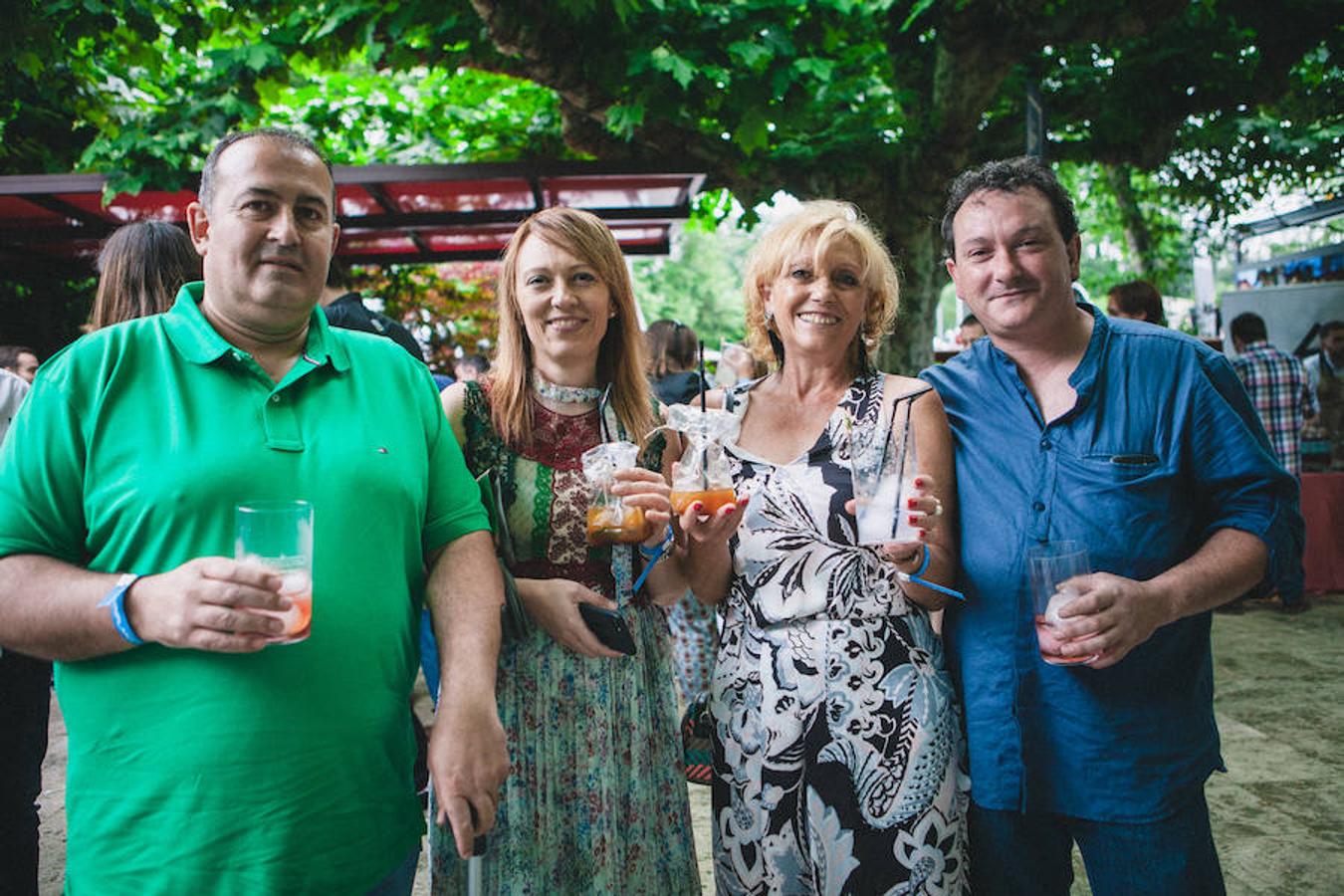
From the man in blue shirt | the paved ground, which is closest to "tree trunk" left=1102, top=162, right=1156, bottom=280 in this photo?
the paved ground

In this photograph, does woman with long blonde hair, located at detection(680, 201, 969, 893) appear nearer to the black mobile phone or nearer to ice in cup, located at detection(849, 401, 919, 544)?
ice in cup, located at detection(849, 401, 919, 544)

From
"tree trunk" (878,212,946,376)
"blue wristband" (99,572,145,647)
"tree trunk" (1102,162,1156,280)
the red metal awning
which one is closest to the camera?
"blue wristband" (99,572,145,647)

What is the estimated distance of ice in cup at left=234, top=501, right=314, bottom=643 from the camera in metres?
1.34

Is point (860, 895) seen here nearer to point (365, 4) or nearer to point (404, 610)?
point (404, 610)

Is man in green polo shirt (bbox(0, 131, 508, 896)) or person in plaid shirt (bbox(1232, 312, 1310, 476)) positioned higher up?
person in plaid shirt (bbox(1232, 312, 1310, 476))

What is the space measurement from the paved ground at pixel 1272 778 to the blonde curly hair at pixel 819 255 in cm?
230

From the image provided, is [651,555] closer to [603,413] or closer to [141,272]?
[603,413]

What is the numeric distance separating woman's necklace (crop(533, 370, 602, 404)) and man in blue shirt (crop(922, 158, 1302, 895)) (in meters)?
1.00

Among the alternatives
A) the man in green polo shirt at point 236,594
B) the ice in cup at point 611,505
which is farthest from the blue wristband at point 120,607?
the ice in cup at point 611,505

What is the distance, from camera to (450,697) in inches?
62.4

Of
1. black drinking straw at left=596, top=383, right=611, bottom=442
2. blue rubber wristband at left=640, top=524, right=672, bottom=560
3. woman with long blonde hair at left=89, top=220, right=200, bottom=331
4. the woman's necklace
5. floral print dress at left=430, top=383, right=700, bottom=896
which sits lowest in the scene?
floral print dress at left=430, top=383, right=700, bottom=896

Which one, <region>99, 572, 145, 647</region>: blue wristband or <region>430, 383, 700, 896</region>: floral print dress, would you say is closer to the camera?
<region>99, 572, 145, 647</region>: blue wristband

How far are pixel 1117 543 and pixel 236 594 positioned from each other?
1765 mm

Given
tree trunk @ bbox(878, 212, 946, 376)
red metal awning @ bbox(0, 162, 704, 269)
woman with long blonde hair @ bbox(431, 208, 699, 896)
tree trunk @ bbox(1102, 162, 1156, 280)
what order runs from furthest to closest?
tree trunk @ bbox(1102, 162, 1156, 280), tree trunk @ bbox(878, 212, 946, 376), red metal awning @ bbox(0, 162, 704, 269), woman with long blonde hair @ bbox(431, 208, 699, 896)
